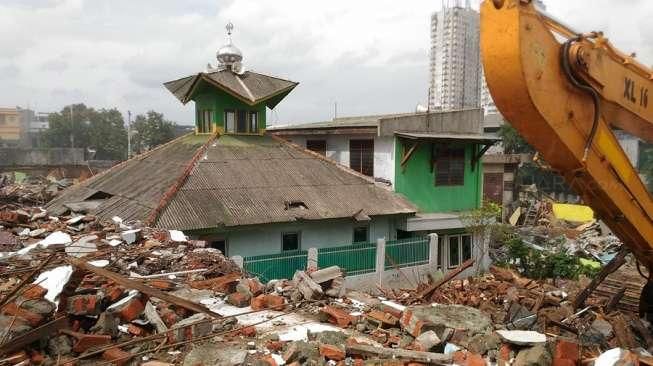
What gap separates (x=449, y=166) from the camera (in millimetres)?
18828

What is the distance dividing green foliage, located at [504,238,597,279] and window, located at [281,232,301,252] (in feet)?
27.3

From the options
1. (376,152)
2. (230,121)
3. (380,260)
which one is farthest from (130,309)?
(230,121)

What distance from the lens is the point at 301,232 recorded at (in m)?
15.1

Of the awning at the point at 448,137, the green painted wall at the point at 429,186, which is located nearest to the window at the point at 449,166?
the green painted wall at the point at 429,186

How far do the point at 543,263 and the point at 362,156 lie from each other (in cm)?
762

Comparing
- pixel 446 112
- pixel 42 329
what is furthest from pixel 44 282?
pixel 446 112

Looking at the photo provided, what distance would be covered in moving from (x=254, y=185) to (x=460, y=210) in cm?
852

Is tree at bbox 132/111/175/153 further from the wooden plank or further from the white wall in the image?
the wooden plank

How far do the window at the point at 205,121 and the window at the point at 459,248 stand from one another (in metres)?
10.2

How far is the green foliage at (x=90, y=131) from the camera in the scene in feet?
215

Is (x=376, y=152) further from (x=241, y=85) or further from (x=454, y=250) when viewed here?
(x=241, y=85)

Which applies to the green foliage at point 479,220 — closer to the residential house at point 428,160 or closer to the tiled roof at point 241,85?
the residential house at point 428,160

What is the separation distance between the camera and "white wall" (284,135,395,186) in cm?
1745

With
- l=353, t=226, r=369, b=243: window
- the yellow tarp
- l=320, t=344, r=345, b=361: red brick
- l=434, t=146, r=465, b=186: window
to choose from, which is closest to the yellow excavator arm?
l=320, t=344, r=345, b=361: red brick
